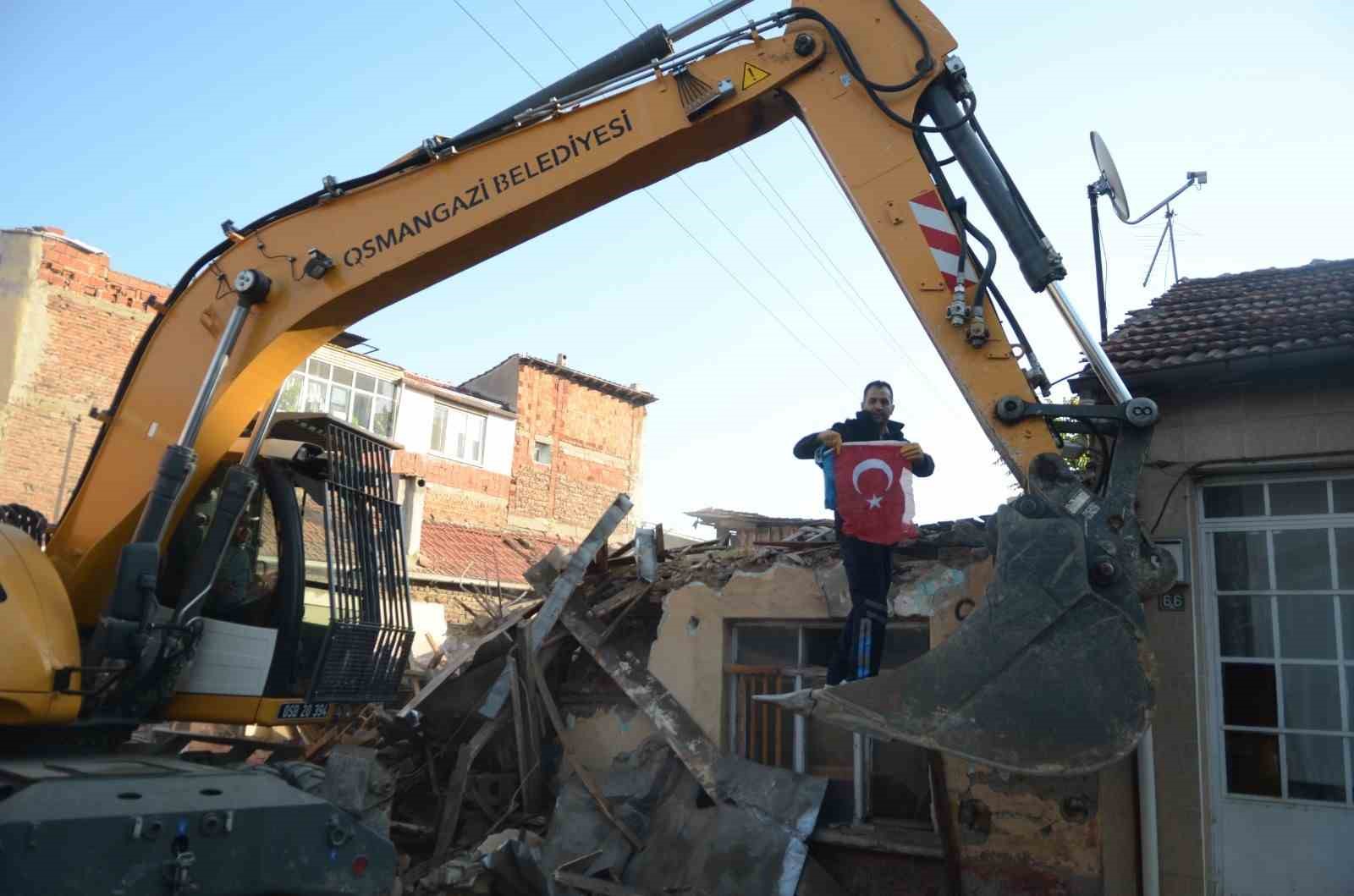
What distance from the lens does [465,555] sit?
2498cm

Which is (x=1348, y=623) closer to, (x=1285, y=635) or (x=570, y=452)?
(x=1285, y=635)

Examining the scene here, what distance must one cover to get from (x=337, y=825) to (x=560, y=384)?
88.4ft

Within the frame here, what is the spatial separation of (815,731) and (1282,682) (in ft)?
10.4

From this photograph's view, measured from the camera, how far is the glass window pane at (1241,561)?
268 inches

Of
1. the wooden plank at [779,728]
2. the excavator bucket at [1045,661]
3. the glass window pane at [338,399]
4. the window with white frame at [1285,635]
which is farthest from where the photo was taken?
the glass window pane at [338,399]

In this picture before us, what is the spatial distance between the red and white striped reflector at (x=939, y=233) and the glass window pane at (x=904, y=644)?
3.59 m

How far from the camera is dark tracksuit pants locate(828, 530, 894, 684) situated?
500 cm

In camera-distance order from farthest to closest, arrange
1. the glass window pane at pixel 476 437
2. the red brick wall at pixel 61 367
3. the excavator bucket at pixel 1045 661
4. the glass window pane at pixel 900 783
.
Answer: the glass window pane at pixel 476 437, the red brick wall at pixel 61 367, the glass window pane at pixel 900 783, the excavator bucket at pixel 1045 661

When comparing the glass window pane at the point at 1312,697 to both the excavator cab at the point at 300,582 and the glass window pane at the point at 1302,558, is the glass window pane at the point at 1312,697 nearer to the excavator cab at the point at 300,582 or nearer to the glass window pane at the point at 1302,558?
the glass window pane at the point at 1302,558

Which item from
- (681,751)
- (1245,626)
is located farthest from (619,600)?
(1245,626)

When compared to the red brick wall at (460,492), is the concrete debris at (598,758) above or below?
below

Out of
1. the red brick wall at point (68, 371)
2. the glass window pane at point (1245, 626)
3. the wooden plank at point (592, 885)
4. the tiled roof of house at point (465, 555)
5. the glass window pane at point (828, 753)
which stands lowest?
the wooden plank at point (592, 885)

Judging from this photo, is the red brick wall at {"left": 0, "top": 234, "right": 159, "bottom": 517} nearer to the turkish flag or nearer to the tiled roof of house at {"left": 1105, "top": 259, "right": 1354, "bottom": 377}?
the tiled roof of house at {"left": 1105, "top": 259, "right": 1354, "bottom": 377}

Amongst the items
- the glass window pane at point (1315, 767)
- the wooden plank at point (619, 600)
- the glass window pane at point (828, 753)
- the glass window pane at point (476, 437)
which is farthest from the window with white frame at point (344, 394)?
the glass window pane at point (1315, 767)
